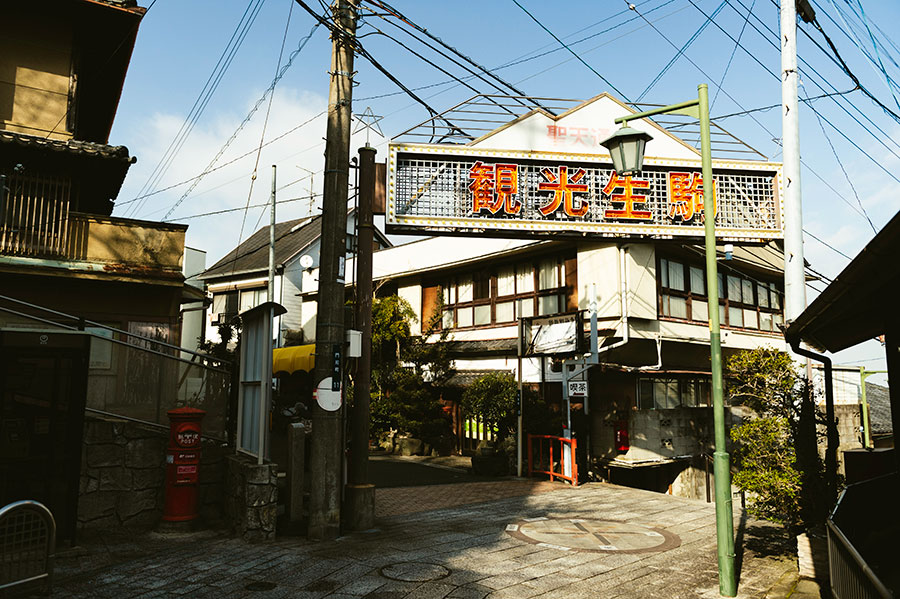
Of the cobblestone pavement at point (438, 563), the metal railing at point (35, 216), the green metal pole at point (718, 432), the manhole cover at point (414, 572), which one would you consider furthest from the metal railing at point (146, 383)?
the green metal pole at point (718, 432)

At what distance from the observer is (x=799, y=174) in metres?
11.9

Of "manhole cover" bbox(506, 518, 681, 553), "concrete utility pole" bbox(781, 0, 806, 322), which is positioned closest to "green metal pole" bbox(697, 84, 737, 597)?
"manhole cover" bbox(506, 518, 681, 553)

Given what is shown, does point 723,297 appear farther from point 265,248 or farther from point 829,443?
point 265,248

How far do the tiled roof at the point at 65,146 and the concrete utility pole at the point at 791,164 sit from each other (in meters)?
14.0

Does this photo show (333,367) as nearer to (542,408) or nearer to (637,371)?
(542,408)

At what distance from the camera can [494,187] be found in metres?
13.0

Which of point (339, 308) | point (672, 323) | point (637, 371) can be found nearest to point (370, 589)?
point (339, 308)

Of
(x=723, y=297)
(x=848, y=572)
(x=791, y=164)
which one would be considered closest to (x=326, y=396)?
(x=848, y=572)

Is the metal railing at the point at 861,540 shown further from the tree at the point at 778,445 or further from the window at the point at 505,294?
the window at the point at 505,294

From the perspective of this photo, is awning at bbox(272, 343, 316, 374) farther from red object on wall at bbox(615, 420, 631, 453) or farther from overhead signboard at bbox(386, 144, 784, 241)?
overhead signboard at bbox(386, 144, 784, 241)

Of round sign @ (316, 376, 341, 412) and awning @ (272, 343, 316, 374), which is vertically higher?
awning @ (272, 343, 316, 374)

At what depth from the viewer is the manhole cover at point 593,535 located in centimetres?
954

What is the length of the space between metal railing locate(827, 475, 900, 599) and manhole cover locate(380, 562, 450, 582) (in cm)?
426

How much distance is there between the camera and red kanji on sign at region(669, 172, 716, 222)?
13.7 m
